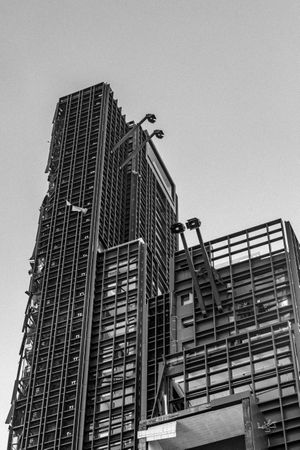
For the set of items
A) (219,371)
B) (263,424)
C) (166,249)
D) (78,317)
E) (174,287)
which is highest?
(166,249)

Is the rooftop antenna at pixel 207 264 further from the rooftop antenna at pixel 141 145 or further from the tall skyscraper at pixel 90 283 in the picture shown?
the rooftop antenna at pixel 141 145

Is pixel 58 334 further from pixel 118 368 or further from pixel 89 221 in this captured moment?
pixel 89 221

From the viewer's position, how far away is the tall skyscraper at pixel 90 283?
4560 inches

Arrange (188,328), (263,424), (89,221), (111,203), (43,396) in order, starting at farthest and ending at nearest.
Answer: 1. (111,203)
2. (89,221)
3. (43,396)
4. (188,328)
5. (263,424)

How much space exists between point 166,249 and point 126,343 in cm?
4930

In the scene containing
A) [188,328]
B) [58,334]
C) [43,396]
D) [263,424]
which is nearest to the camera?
[263,424]

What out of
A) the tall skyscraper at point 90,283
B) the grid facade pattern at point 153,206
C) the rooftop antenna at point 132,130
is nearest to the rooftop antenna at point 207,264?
the tall skyscraper at point 90,283

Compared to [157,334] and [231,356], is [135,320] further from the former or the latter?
[231,356]

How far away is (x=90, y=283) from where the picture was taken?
436ft

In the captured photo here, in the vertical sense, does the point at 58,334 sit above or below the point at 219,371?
above

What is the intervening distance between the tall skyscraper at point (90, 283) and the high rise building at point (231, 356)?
802cm

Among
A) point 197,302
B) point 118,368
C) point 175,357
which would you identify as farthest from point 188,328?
point 118,368

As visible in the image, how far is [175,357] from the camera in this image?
8656 centimetres

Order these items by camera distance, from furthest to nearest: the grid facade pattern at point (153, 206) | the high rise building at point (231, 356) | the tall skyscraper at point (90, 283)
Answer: the grid facade pattern at point (153, 206), the tall skyscraper at point (90, 283), the high rise building at point (231, 356)
